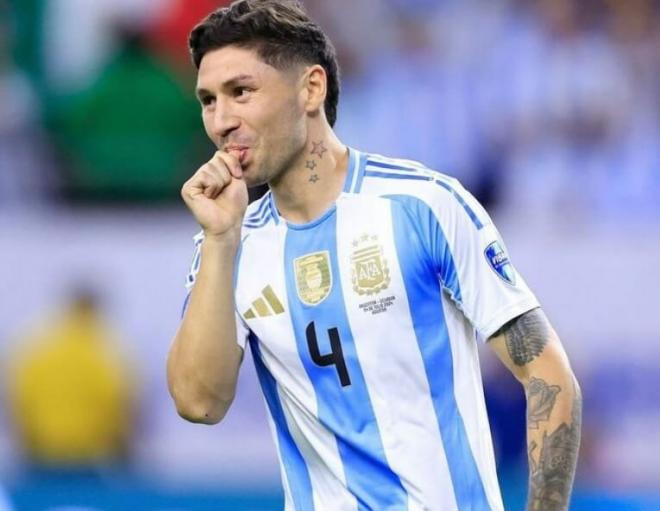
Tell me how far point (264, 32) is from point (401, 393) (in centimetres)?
102

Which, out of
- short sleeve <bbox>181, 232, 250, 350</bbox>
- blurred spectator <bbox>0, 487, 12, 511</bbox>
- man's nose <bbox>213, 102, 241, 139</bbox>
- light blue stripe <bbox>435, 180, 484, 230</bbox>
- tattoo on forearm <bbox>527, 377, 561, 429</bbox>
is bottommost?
blurred spectator <bbox>0, 487, 12, 511</bbox>

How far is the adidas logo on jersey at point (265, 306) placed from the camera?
13.9 feet

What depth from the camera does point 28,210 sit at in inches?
414

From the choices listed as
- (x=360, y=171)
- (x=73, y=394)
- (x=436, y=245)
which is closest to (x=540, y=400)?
(x=436, y=245)

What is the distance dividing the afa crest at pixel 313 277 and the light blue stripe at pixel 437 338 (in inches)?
8.4

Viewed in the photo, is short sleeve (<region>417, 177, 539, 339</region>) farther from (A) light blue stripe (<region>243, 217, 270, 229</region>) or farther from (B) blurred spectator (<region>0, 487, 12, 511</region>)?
(B) blurred spectator (<region>0, 487, 12, 511</region>)

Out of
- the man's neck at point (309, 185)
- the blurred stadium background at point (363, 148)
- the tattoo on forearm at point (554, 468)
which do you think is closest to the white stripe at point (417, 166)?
the man's neck at point (309, 185)

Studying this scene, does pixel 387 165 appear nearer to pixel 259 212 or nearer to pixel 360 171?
pixel 360 171

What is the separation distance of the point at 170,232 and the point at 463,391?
6413mm

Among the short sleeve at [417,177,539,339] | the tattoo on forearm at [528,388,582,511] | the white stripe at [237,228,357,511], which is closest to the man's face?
the white stripe at [237,228,357,511]

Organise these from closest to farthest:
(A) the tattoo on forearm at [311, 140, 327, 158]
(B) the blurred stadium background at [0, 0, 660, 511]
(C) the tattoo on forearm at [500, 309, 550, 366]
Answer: (C) the tattoo on forearm at [500, 309, 550, 366], (A) the tattoo on forearm at [311, 140, 327, 158], (B) the blurred stadium background at [0, 0, 660, 511]

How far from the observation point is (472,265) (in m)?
4.02

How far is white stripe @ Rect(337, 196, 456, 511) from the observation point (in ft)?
13.3

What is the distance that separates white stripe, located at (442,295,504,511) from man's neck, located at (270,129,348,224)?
1.44 ft
